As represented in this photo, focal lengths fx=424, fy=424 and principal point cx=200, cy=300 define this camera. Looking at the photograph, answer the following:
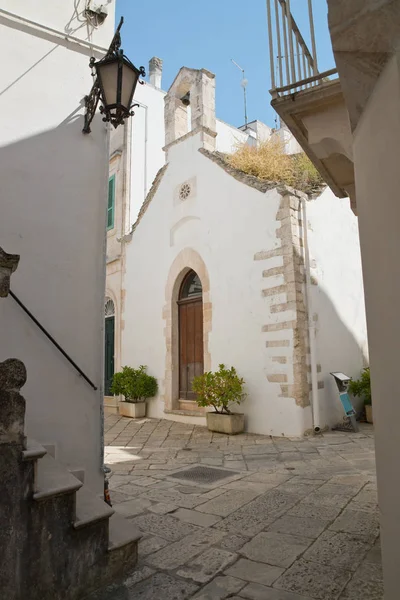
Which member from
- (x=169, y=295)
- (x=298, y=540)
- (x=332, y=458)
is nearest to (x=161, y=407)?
(x=169, y=295)

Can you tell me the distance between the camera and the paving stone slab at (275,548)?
2.74m

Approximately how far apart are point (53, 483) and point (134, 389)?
807cm

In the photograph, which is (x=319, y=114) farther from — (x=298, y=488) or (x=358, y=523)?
(x=298, y=488)

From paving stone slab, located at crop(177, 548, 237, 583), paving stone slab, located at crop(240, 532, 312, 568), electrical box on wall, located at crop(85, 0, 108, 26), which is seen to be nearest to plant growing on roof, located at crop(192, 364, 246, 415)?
paving stone slab, located at crop(240, 532, 312, 568)

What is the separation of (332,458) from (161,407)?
5.20 meters

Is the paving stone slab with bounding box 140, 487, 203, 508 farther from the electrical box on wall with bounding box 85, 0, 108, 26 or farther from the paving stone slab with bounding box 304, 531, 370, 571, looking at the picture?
the electrical box on wall with bounding box 85, 0, 108, 26

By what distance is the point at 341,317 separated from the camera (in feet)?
28.8

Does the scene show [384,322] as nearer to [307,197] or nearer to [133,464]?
[133,464]

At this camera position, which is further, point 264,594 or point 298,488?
point 298,488

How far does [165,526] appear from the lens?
3359 mm

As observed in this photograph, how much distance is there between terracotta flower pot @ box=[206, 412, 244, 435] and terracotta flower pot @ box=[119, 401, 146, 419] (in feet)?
8.98

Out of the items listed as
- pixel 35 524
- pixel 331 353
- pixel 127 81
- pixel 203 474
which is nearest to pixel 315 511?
pixel 203 474

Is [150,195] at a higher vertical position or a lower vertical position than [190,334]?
higher

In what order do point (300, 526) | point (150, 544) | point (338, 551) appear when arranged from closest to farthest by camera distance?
point (338, 551)
point (150, 544)
point (300, 526)
